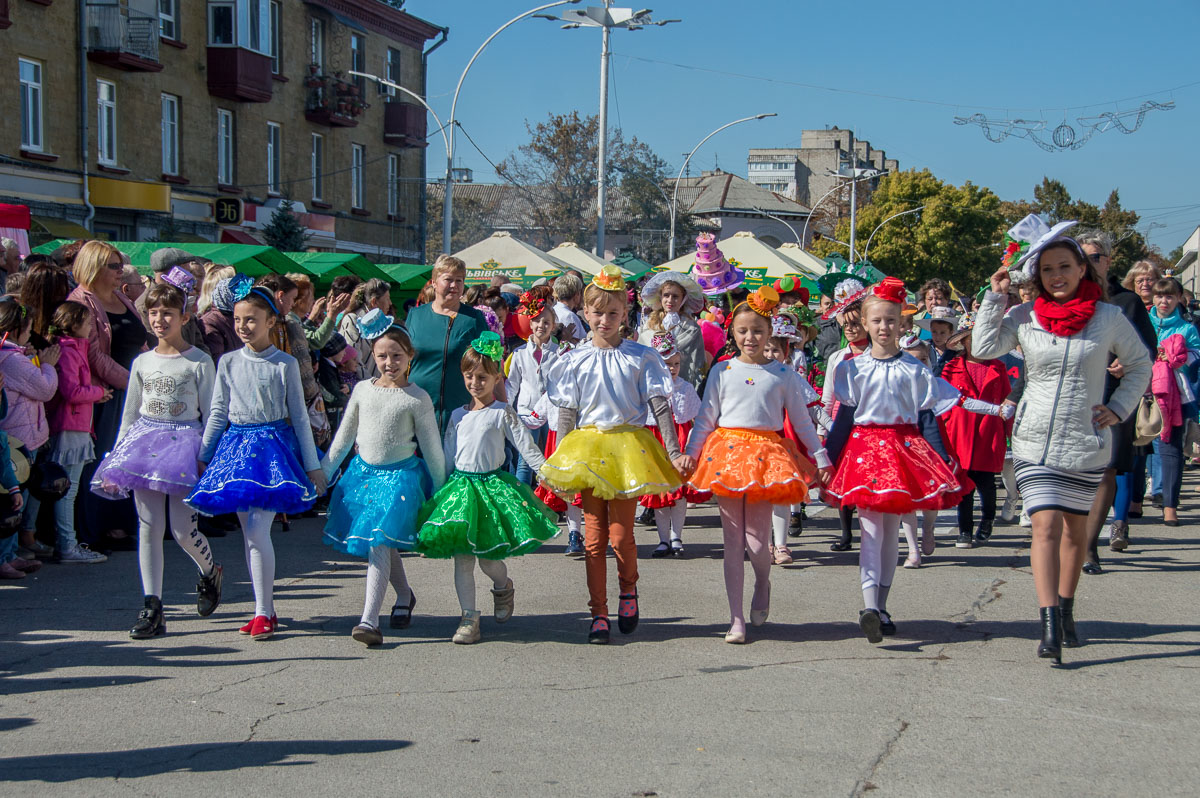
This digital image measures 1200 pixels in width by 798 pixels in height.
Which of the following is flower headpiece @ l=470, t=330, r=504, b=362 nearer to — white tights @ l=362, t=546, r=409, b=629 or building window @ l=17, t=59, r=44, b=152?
white tights @ l=362, t=546, r=409, b=629

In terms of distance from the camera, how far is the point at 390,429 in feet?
20.3

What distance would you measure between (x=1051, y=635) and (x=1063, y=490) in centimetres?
69

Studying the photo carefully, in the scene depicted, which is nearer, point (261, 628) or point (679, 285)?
point (261, 628)

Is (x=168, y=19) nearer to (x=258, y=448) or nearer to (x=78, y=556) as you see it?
(x=78, y=556)

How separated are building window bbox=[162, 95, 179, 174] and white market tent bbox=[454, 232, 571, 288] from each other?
8869 millimetres

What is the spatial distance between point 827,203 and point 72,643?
7589 centimetres

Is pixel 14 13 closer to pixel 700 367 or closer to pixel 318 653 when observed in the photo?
pixel 700 367

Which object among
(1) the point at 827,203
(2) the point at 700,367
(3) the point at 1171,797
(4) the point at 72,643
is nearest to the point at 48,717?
(4) the point at 72,643

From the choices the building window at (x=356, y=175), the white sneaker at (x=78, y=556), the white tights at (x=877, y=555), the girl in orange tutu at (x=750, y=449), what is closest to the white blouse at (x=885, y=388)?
the girl in orange tutu at (x=750, y=449)

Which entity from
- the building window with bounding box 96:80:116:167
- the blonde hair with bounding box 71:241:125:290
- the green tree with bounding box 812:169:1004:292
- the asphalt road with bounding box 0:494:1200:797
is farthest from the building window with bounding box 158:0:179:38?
the green tree with bounding box 812:169:1004:292

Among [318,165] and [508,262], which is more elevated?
[318,165]

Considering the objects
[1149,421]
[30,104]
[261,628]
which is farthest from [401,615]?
[30,104]

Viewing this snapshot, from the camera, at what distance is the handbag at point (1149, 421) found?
1034 centimetres

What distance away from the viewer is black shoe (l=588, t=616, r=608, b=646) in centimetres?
618
